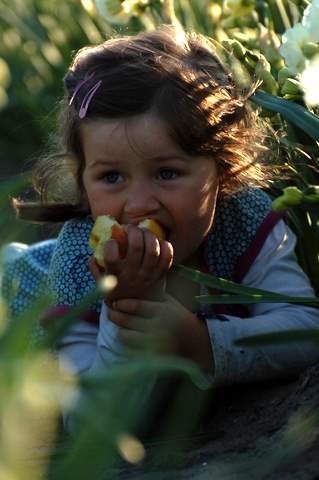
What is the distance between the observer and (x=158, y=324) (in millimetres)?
1662

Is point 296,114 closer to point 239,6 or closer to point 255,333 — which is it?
point 255,333

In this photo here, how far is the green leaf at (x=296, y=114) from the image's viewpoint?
1.71 m

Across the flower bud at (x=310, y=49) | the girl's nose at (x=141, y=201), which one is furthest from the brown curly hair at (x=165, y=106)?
the flower bud at (x=310, y=49)

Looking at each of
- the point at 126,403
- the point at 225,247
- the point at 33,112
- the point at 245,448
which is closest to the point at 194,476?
the point at 245,448

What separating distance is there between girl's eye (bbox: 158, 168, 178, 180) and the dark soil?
38 centimetres

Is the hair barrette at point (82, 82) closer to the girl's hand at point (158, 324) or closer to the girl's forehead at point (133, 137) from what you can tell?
the girl's forehead at point (133, 137)

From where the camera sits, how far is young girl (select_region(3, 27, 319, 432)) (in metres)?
1.69

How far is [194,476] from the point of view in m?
1.16

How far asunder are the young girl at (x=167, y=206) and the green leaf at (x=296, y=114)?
0.51 ft

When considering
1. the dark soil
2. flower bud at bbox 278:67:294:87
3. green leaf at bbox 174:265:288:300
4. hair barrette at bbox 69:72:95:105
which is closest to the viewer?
the dark soil

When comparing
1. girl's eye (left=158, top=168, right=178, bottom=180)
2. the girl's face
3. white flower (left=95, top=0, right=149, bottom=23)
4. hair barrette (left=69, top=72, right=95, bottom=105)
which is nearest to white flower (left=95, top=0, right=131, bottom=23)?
white flower (left=95, top=0, right=149, bottom=23)

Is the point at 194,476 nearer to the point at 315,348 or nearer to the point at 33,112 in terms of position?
the point at 315,348

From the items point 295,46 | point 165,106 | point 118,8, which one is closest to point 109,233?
point 165,106

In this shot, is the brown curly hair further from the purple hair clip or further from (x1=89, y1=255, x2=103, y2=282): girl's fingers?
(x1=89, y1=255, x2=103, y2=282): girl's fingers
